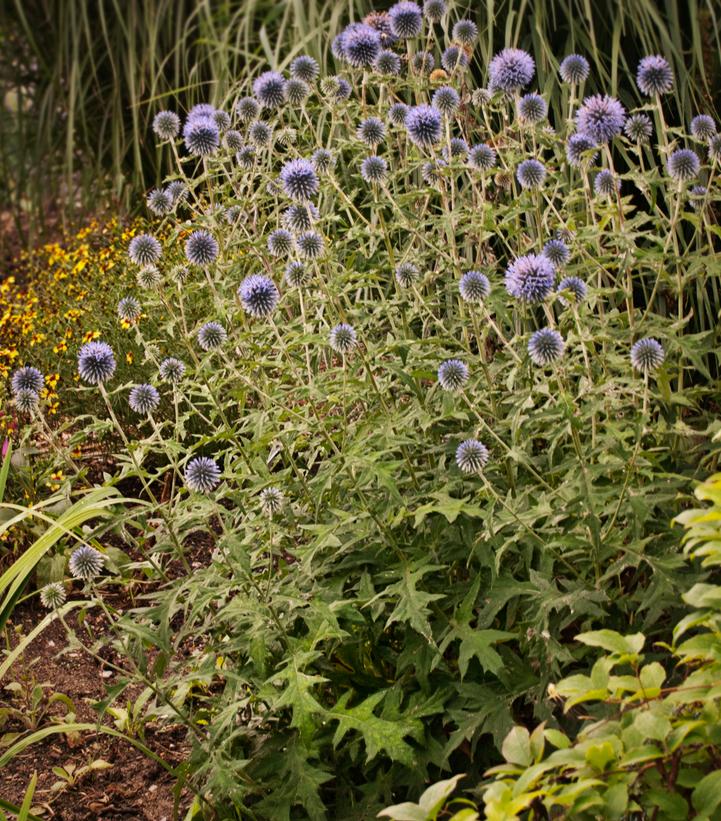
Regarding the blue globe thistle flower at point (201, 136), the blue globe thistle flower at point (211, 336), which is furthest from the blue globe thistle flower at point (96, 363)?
the blue globe thistle flower at point (201, 136)

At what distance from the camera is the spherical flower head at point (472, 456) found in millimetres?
2527

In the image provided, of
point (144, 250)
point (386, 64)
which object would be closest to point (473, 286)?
point (144, 250)

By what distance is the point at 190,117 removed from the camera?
11.7ft

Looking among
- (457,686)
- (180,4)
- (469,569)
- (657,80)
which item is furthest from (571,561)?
(180,4)

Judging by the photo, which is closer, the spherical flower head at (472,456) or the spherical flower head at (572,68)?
the spherical flower head at (472,456)

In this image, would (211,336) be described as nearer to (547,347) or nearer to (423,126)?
(423,126)

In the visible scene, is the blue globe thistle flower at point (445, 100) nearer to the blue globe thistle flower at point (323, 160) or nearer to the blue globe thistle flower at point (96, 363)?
the blue globe thistle flower at point (323, 160)

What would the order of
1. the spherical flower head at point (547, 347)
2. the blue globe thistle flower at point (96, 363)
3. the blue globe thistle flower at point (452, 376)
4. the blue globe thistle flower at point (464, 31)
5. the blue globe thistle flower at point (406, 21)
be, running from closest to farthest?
the spherical flower head at point (547, 347), the blue globe thistle flower at point (452, 376), the blue globe thistle flower at point (96, 363), the blue globe thistle flower at point (406, 21), the blue globe thistle flower at point (464, 31)

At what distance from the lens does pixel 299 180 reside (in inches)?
120

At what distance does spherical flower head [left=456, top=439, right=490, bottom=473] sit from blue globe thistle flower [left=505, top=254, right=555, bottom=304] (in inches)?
13.9

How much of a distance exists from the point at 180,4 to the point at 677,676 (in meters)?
5.23

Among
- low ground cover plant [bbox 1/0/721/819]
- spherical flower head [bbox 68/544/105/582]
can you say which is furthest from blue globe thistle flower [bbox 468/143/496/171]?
spherical flower head [bbox 68/544/105/582]

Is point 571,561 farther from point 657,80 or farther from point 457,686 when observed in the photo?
point 657,80

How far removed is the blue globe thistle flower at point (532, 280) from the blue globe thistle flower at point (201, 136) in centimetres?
127
